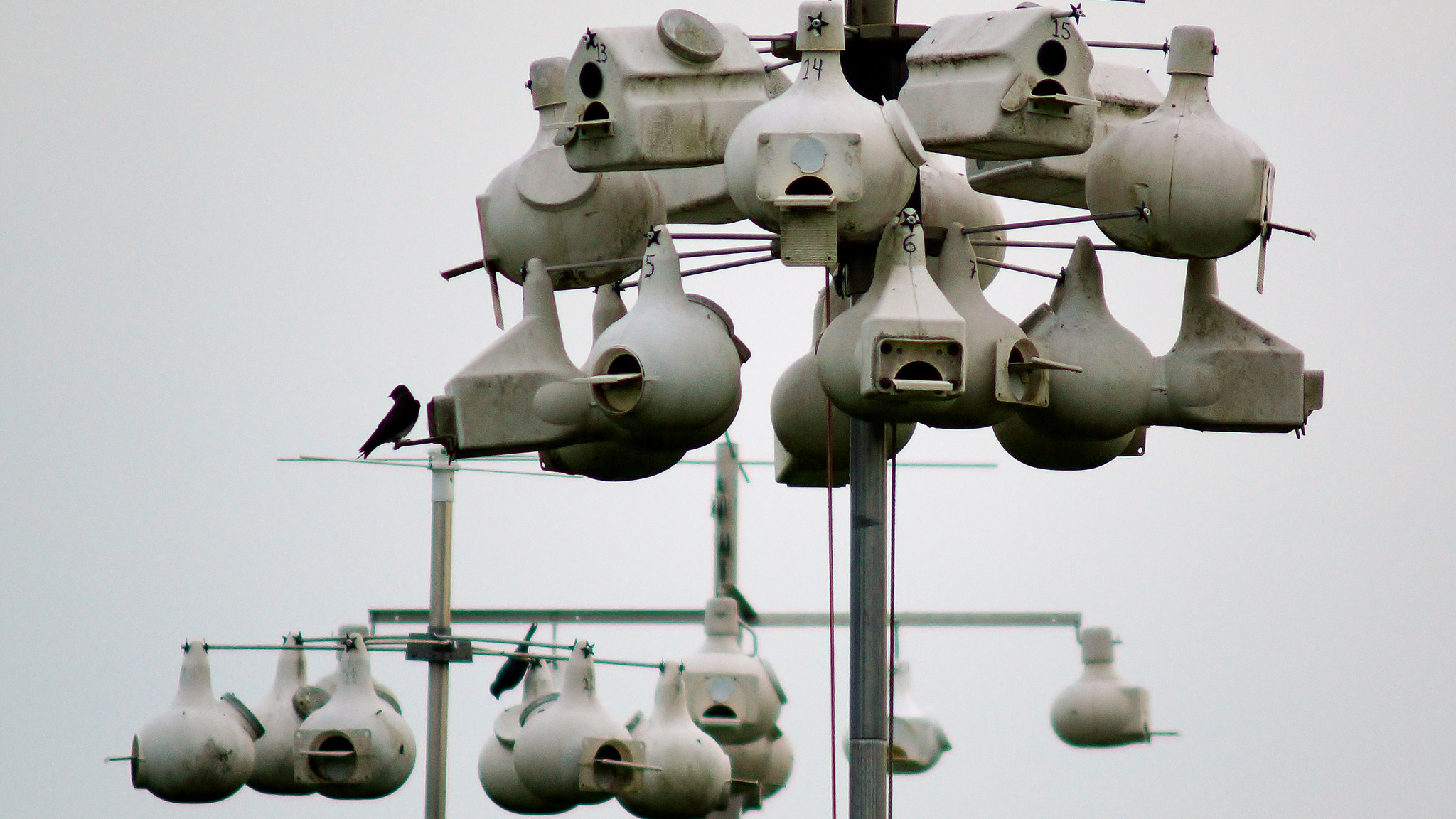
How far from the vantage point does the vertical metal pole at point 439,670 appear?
21031 millimetres

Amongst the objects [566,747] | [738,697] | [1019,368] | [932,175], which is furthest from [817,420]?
[738,697]

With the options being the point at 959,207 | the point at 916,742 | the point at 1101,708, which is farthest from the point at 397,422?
the point at 916,742

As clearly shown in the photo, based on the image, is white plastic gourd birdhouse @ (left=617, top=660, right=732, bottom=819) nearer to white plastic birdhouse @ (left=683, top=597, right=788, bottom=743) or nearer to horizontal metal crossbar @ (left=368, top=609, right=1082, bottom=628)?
white plastic birdhouse @ (left=683, top=597, right=788, bottom=743)

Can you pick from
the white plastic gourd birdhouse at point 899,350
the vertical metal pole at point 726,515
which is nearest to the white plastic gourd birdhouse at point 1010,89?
the white plastic gourd birdhouse at point 899,350

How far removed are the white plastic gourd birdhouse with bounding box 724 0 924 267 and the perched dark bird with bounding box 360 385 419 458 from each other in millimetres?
3469

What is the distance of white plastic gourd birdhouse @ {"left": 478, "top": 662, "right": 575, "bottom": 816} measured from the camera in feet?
65.9

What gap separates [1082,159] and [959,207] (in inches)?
26.1

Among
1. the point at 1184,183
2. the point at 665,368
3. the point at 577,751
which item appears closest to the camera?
the point at 665,368

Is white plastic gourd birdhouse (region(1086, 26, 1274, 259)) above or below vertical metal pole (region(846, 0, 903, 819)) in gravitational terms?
above

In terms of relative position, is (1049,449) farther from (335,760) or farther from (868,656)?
(335,760)

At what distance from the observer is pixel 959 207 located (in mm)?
14422

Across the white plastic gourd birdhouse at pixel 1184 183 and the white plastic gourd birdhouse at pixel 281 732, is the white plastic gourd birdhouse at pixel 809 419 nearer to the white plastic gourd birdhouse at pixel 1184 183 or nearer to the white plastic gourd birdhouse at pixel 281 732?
the white plastic gourd birdhouse at pixel 1184 183

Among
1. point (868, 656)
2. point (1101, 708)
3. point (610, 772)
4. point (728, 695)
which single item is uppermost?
point (868, 656)

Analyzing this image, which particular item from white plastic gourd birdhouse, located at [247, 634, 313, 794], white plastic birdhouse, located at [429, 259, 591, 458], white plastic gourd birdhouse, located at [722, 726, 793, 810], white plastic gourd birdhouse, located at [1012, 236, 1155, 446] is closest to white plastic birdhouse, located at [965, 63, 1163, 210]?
white plastic gourd birdhouse, located at [1012, 236, 1155, 446]
